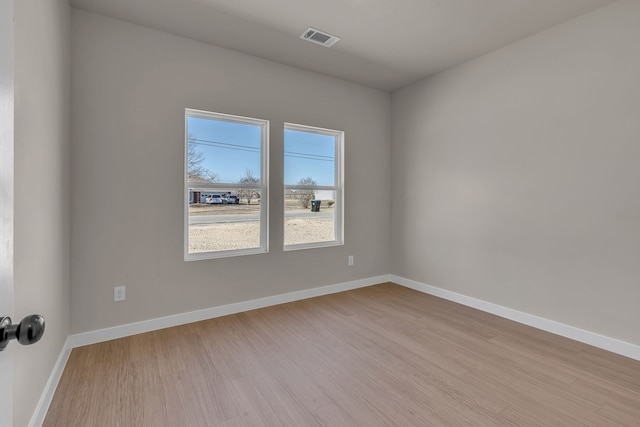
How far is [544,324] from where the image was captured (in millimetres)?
2840

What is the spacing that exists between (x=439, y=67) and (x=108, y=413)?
4395mm

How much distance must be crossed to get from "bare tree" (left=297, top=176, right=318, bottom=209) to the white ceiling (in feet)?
4.53

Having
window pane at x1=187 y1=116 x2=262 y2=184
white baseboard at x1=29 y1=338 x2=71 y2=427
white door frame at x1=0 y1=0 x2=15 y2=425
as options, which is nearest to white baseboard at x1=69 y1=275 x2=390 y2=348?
white baseboard at x1=29 y1=338 x2=71 y2=427

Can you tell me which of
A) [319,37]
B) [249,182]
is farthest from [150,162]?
[319,37]

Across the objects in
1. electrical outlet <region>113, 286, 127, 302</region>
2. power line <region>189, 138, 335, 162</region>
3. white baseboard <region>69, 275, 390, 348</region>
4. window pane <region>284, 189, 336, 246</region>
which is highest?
power line <region>189, 138, 335, 162</region>

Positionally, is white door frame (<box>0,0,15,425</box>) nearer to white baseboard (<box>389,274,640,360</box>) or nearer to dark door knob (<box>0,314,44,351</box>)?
dark door knob (<box>0,314,44,351</box>)

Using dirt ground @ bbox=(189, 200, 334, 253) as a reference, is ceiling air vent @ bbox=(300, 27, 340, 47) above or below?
above

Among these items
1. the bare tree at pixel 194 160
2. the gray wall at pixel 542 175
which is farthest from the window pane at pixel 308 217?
the gray wall at pixel 542 175

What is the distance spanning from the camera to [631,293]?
2363mm

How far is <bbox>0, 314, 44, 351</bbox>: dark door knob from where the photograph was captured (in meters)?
0.57

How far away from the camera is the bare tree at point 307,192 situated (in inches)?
148

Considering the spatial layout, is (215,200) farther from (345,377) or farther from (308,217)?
(345,377)

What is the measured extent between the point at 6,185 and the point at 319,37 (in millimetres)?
2900

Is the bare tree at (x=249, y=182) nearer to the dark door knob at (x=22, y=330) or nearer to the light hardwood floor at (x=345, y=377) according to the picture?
the light hardwood floor at (x=345, y=377)
